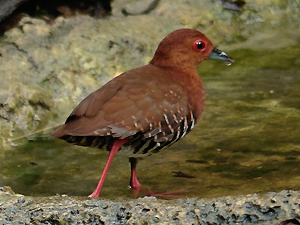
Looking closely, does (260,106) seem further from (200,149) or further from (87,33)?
(87,33)

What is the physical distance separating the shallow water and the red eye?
82 cm

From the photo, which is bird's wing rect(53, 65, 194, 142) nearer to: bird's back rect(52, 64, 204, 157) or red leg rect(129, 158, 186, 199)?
bird's back rect(52, 64, 204, 157)

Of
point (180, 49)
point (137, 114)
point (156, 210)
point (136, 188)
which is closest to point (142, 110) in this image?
point (137, 114)

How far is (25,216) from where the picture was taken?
3.00 m

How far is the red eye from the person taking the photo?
4232 mm

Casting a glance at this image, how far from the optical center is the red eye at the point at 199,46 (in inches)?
167

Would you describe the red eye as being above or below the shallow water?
above

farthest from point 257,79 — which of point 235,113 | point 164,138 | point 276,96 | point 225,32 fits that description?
point 164,138

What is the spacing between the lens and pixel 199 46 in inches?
168

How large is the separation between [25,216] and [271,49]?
4.66 metres

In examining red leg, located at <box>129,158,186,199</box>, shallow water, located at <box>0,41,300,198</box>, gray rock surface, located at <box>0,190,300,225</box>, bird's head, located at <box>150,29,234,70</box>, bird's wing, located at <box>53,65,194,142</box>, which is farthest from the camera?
bird's head, located at <box>150,29,234,70</box>

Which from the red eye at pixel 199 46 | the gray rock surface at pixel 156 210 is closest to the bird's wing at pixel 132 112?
the red eye at pixel 199 46

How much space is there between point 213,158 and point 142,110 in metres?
0.92

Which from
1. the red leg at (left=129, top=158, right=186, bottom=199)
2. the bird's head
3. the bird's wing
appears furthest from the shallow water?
the bird's head
